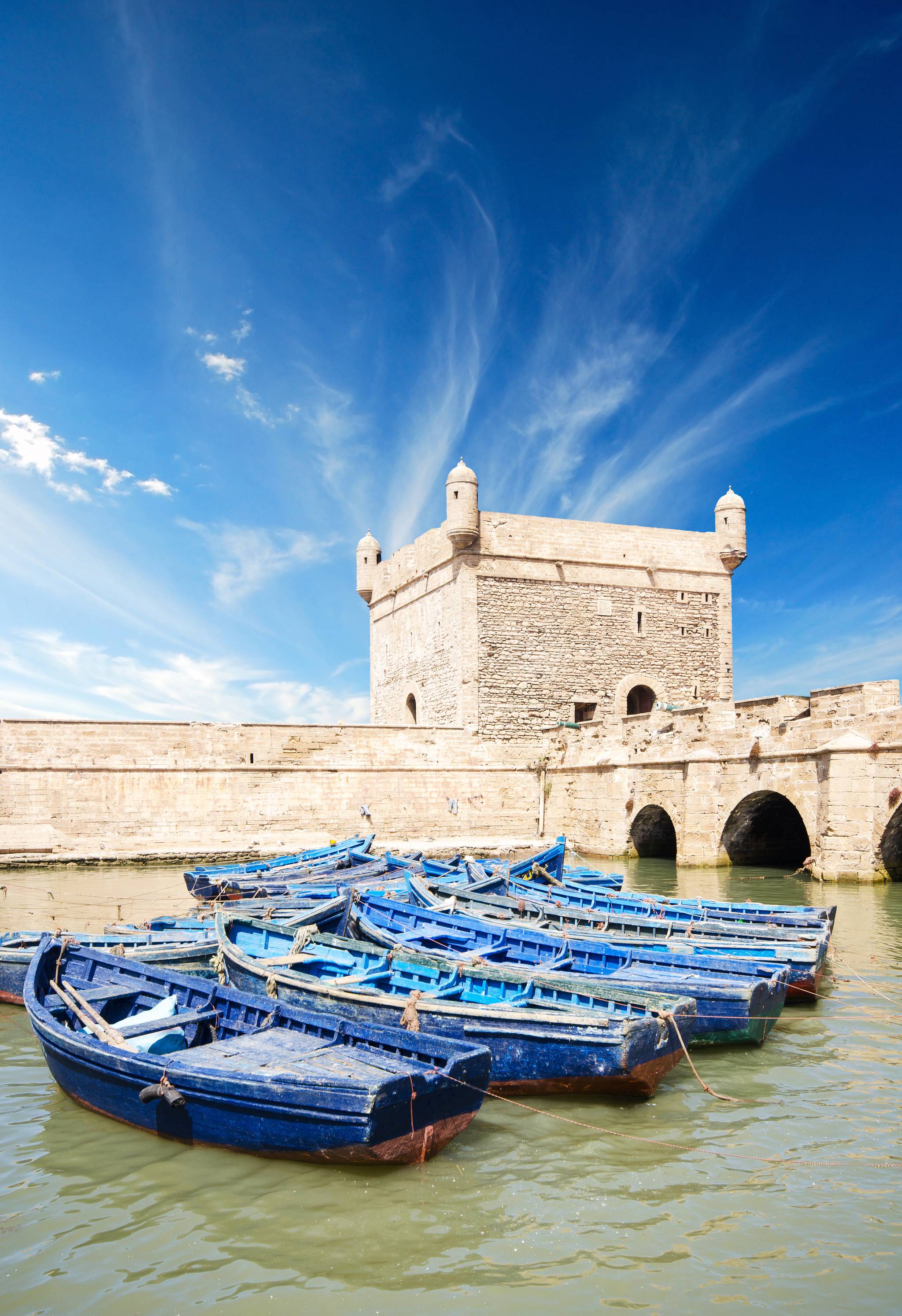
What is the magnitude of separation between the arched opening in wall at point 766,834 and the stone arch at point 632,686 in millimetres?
6838

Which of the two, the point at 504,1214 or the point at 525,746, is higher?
the point at 525,746

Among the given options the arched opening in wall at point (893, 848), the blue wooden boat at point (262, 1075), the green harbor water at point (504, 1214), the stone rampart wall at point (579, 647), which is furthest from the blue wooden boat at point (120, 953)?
the stone rampart wall at point (579, 647)

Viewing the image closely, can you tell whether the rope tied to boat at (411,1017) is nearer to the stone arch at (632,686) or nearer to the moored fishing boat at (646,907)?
the moored fishing boat at (646,907)

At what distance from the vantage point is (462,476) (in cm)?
2456

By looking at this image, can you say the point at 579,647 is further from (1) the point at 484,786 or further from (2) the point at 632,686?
(1) the point at 484,786

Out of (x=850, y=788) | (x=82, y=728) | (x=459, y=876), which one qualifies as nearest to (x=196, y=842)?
(x=82, y=728)

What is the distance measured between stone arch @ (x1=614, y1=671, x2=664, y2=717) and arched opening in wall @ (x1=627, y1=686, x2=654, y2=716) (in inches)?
17.2

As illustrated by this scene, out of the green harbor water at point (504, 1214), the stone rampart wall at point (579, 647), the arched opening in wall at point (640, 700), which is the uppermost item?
the stone rampart wall at point (579, 647)

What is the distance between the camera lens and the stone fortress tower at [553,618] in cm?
2484

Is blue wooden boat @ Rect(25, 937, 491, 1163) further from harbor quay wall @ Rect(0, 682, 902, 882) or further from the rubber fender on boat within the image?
harbor quay wall @ Rect(0, 682, 902, 882)

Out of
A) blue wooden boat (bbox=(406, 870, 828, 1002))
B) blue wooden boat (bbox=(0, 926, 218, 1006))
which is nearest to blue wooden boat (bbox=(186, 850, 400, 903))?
blue wooden boat (bbox=(406, 870, 828, 1002))

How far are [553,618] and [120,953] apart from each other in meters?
19.1

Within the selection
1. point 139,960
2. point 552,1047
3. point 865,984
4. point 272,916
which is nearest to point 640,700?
point 865,984

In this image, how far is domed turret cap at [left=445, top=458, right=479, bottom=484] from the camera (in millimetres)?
24500
